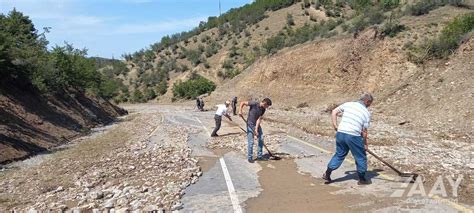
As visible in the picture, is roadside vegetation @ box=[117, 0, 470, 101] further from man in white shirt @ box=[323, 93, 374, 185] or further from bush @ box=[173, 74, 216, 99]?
man in white shirt @ box=[323, 93, 374, 185]

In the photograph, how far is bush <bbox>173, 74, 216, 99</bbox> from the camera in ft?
237

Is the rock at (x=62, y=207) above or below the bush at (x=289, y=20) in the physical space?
below

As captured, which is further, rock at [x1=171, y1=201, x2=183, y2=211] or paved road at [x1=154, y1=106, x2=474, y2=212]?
rock at [x1=171, y1=201, x2=183, y2=211]

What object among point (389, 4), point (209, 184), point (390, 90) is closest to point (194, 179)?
point (209, 184)

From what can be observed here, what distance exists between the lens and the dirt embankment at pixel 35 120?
20.4 m

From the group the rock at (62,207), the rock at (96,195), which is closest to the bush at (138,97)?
the rock at (96,195)

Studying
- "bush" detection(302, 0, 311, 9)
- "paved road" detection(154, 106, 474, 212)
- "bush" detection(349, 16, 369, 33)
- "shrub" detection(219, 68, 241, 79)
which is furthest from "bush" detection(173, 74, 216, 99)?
"paved road" detection(154, 106, 474, 212)

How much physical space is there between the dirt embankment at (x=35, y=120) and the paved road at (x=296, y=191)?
1012cm

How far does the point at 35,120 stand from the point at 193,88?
4672 centimetres

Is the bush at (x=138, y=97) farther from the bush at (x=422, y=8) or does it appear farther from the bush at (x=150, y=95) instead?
the bush at (x=422, y=8)

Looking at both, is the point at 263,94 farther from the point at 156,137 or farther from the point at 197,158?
the point at 197,158

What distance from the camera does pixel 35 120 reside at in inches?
1043

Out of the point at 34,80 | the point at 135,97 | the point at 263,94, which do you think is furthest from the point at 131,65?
the point at 34,80
